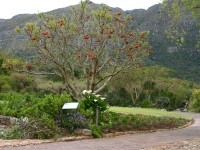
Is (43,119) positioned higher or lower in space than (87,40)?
lower

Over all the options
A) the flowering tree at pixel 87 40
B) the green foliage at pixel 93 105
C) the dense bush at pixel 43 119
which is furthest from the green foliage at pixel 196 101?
the dense bush at pixel 43 119

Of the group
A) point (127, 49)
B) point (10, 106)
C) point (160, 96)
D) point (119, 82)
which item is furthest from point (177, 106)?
point (10, 106)

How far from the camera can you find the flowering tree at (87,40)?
1534 centimetres

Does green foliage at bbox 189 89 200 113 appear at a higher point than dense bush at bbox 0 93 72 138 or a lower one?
lower

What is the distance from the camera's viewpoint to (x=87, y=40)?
1611 cm

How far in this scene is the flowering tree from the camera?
604 inches

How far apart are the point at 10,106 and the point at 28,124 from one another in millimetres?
4869

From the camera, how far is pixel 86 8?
16.1 m

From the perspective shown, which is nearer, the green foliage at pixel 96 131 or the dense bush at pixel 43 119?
the dense bush at pixel 43 119

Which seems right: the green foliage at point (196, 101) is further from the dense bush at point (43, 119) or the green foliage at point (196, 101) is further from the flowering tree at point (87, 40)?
the dense bush at point (43, 119)

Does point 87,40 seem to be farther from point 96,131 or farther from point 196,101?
point 196,101

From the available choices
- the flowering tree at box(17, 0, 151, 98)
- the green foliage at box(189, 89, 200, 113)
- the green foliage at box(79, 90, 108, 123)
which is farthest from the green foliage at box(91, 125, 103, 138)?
the green foliage at box(189, 89, 200, 113)

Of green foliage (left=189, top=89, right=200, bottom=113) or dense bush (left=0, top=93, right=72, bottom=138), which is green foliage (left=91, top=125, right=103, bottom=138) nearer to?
dense bush (left=0, top=93, right=72, bottom=138)

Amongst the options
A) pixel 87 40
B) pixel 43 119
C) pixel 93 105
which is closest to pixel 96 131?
pixel 93 105
